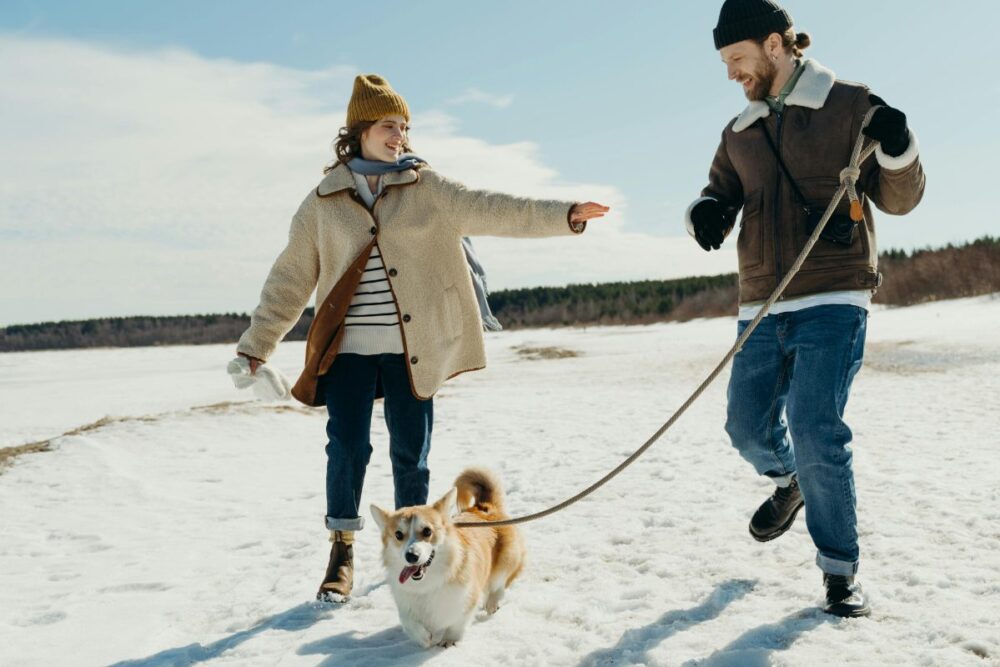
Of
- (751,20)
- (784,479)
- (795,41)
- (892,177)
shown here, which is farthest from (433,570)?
(795,41)

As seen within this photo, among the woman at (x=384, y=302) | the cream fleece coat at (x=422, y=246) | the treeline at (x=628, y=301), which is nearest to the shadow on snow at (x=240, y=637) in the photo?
the woman at (x=384, y=302)

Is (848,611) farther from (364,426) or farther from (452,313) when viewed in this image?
(364,426)

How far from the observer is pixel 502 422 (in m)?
11.3

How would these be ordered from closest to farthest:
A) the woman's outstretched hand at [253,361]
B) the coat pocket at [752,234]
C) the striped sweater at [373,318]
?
the coat pocket at [752,234] < the striped sweater at [373,318] < the woman's outstretched hand at [253,361]

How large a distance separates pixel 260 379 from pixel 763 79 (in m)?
2.85

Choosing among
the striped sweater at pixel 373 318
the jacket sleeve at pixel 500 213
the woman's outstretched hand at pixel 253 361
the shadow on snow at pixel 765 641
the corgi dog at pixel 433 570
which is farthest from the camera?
the woman's outstretched hand at pixel 253 361

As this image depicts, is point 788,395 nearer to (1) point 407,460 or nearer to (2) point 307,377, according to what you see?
(1) point 407,460

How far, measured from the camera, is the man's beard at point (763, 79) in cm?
359

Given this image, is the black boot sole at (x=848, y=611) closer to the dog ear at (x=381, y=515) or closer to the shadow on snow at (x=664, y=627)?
the shadow on snow at (x=664, y=627)

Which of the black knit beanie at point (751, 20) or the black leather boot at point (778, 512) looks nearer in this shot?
the black knit beanie at point (751, 20)

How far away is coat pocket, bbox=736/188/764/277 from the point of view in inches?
140

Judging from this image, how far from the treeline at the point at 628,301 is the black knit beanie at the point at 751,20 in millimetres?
34374

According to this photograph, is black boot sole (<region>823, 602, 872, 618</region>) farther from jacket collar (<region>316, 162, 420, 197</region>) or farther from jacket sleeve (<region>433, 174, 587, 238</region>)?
jacket collar (<region>316, 162, 420, 197</region>)

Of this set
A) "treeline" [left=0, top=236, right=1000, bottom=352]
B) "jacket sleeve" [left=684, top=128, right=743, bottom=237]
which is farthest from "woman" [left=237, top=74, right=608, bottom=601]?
"treeline" [left=0, top=236, right=1000, bottom=352]
